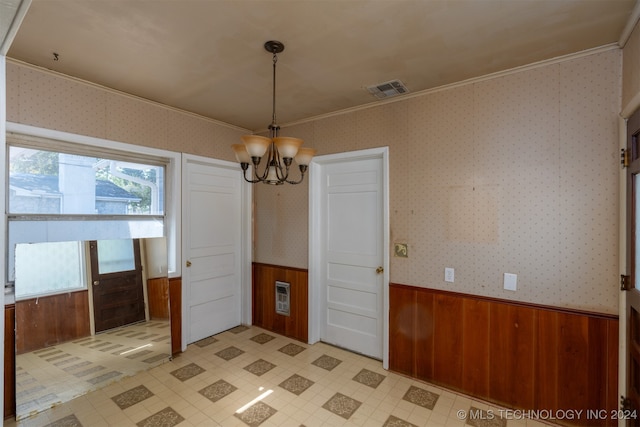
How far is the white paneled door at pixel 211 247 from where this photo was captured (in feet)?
12.0

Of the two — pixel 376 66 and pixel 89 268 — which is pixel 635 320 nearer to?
pixel 376 66

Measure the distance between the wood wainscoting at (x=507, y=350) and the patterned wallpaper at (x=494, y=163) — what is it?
119 mm

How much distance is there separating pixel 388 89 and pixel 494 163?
1.12m

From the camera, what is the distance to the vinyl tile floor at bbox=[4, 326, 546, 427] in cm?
234

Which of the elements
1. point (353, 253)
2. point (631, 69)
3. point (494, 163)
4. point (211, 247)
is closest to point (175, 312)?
point (211, 247)

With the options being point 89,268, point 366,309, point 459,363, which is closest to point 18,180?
point 89,268

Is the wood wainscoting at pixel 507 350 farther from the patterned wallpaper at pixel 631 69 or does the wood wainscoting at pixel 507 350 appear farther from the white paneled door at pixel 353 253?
the patterned wallpaper at pixel 631 69

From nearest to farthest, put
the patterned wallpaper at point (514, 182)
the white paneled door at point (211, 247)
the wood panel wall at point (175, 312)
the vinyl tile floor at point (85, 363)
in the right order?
1. the patterned wallpaper at point (514, 182)
2. the vinyl tile floor at point (85, 363)
3. the wood panel wall at point (175, 312)
4. the white paneled door at point (211, 247)

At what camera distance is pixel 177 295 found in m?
3.48

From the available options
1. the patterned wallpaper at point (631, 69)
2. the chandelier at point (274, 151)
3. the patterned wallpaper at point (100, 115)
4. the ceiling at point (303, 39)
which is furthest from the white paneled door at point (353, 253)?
the patterned wallpaper at point (631, 69)

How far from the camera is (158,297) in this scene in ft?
10.8

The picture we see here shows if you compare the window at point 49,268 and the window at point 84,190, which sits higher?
the window at point 84,190

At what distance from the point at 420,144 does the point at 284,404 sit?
8.39ft

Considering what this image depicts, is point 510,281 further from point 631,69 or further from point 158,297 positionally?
point 158,297
